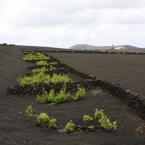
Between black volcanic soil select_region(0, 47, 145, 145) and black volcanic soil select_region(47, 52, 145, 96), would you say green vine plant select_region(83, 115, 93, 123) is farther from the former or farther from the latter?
black volcanic soil select_region(47, 52, 145, 96)

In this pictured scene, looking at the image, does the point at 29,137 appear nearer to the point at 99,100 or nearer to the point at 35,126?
the point at 35,126

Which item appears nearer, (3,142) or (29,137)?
(3,142)

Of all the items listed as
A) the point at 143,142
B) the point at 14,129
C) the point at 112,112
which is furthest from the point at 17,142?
the point at 112,112

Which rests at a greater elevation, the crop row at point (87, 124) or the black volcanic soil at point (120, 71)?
the black volcanic soil at point (120, 71)

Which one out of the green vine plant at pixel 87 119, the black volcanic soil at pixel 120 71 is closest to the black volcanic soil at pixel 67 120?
the green vine plant at pixel 87 119

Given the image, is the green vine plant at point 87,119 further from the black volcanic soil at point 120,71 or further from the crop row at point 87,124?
the black volcanic soil at point 120,71

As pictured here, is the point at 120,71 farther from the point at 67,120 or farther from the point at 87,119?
the point at 87,119

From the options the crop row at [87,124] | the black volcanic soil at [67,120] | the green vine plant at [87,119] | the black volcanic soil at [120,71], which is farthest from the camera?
the black volcanic soil at [120,71]

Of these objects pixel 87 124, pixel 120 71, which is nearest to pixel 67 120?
pixel 87 124

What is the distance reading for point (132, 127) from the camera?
32.9ft

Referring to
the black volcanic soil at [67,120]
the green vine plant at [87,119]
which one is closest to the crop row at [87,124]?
the green vine plant at [87,119]

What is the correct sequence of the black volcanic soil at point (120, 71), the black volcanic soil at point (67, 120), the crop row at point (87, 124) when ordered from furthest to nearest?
the black volcanic soil at point (120, 71) < the crop row at point (87, 124) < the black volcanic soil at point (67, 120)

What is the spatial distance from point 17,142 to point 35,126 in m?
2.10

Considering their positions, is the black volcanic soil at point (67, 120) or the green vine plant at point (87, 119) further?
the green vine plant at point (87, 119)
